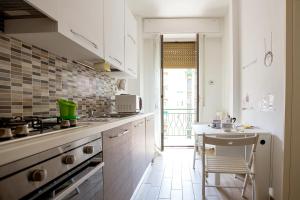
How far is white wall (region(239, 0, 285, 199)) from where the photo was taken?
Answer: 2.11 metres

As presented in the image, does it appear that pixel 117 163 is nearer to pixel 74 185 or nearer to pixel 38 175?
pixel 74 185

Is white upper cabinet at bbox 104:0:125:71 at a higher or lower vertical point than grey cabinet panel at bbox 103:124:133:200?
higher

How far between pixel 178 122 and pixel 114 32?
15.0 ft

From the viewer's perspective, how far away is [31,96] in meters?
1.51

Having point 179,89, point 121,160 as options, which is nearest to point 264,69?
point 121,160

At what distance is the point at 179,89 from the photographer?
5.94m

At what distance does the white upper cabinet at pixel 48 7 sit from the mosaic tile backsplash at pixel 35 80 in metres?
0.34

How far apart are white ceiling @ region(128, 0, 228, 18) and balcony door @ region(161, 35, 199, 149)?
1.95ft

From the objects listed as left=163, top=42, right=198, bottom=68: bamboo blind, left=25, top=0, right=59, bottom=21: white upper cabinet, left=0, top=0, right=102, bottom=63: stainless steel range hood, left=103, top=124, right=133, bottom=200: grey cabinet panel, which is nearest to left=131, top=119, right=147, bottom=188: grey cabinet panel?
left=103, top=124, right=133, bottom=200: grey cabinet panel

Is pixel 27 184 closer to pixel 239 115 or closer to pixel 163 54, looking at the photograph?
pixel 239 115

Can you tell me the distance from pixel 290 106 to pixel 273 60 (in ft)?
1.90

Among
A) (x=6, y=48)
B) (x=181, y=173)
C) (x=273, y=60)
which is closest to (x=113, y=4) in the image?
(x=6, y=48)

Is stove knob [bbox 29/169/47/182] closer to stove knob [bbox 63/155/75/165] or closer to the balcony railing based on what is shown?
stove knob [bbox 63/155/75/165]

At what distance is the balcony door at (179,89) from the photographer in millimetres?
5008
